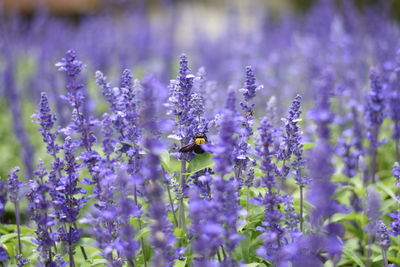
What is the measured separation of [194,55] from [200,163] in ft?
33.6

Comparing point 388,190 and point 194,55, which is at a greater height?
point 194,55

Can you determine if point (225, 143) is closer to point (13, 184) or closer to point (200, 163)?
point (200, 163)

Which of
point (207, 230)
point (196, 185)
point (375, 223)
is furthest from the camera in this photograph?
point (196, 185)

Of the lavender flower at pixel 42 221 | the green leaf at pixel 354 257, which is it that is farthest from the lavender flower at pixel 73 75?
the green leaf at pixel 354 257

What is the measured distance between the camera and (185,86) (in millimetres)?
2908

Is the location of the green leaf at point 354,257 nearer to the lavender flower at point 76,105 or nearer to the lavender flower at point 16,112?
the lavender flower at point 76,105

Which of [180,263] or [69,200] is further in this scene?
[69,200]

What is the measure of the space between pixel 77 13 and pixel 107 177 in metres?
18.2

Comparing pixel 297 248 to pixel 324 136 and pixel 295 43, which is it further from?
pixel 295 43

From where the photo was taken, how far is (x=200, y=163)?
2.89m

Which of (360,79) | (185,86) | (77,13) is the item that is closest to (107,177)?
(185,86)

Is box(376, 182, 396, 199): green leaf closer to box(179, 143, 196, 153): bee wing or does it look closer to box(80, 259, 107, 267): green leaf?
box(179, 143, 196, 153): bee wing

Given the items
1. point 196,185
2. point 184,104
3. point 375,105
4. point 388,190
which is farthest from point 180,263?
point 375,105

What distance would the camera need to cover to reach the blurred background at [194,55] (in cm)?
687
